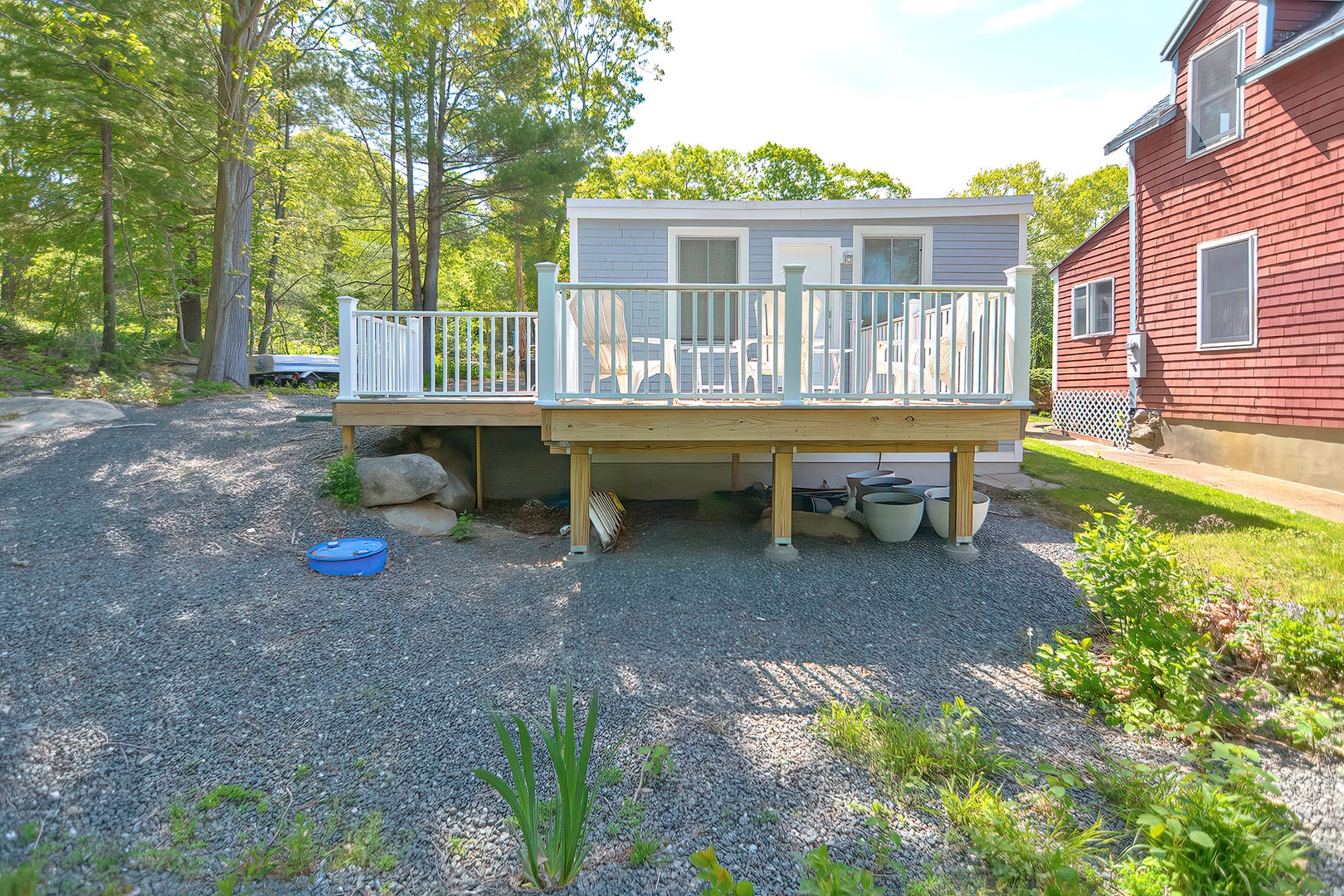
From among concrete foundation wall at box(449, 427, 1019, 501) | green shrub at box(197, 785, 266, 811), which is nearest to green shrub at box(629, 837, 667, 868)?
green shrub at box(197, 785, 266, 811)

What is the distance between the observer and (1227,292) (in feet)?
27.6

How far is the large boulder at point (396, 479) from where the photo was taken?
564 centimetres

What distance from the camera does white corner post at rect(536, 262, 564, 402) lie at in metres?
4.61

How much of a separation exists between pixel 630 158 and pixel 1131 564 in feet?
84.4

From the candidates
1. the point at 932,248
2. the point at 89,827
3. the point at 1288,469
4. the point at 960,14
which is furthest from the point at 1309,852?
the point at 960,14

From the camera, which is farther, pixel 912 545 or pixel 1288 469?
pixel 1288 469

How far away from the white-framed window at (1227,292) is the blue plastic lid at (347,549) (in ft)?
31.9

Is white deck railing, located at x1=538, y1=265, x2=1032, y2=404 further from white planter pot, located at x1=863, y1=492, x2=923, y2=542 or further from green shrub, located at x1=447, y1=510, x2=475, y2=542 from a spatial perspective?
green shrub, located at x1=447, y1=510, x2=475, y2=542

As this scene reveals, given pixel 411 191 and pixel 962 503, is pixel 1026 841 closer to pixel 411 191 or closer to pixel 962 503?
pixel 962 503

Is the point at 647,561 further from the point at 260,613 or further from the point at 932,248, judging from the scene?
the point at 932,248

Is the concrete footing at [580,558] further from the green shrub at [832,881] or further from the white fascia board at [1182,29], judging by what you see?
the white fascia board at [1182,29]

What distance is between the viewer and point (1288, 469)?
Answer: 7.42 meters

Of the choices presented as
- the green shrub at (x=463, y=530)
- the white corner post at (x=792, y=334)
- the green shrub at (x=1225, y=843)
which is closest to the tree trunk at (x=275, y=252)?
the green shrub at (x=463, y=530)

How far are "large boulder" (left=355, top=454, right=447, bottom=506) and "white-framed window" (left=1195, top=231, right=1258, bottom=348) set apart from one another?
9407 mm
